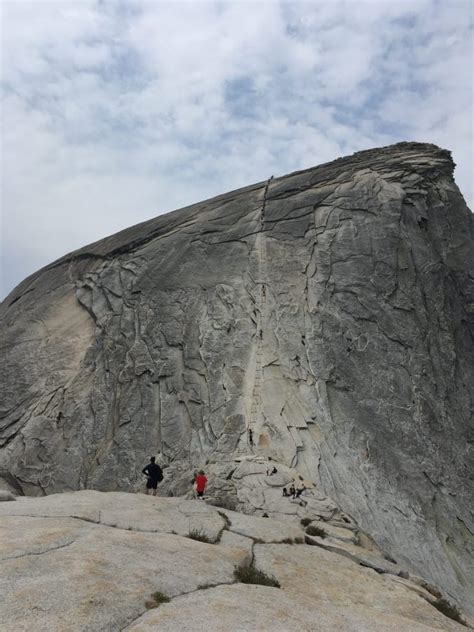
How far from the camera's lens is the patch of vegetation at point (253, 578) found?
9.95 m

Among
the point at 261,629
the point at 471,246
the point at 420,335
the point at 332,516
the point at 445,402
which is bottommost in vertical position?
the point at 332,516

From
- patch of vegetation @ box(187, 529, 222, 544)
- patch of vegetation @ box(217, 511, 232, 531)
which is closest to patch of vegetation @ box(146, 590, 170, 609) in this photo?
patch of vegetation @ box(187, 529, 222, 544)

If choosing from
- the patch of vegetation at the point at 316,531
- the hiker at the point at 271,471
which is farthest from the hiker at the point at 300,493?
the patch of vegetation at the point at 316,531

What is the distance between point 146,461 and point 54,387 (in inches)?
261

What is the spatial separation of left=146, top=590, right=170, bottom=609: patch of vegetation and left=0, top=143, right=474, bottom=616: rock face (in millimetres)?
8794

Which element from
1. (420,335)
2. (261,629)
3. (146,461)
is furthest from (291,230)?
(261,629)

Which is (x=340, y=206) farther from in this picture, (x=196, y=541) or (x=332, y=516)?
(x=196, y=541)

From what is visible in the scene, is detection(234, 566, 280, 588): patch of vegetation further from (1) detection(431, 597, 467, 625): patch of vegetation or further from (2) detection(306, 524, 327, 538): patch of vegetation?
(2) detection(306, 524, 327, 538): patch of vegetation

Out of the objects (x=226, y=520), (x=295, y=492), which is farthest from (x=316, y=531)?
(x=295, y=492)

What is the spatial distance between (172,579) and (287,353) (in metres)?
14.4

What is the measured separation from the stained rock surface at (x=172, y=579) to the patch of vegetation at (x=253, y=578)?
204 mm

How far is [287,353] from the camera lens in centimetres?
2302

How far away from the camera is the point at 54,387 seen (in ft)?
87.5

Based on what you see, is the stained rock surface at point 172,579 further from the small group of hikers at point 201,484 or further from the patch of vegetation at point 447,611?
the small group of hikers at point 201,484
